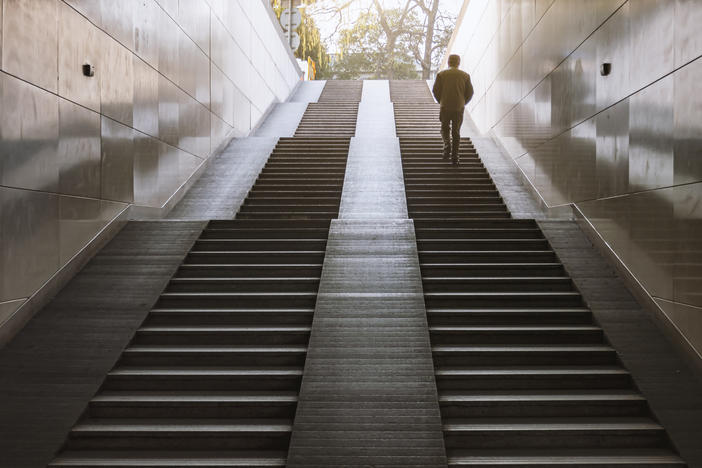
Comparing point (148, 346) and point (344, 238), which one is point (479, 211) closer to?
point (344, 238)

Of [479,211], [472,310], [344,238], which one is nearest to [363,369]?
[472,310]

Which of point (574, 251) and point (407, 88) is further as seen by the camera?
point (407, 88)

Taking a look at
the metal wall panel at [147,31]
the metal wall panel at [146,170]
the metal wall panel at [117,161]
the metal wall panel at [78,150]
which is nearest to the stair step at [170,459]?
the metal wall panel at [78,150]

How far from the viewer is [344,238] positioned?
7582 mm

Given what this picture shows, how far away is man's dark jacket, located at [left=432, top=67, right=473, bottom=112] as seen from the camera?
11.1 meters

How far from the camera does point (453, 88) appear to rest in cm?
1120

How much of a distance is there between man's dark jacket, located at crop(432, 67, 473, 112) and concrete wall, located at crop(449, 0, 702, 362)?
1.09 meters

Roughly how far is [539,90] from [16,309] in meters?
7.72

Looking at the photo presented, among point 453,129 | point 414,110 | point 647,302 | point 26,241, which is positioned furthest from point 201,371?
point 414,110

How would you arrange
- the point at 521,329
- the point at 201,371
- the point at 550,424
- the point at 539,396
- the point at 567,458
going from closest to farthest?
the point at 567,458, the point at 550,424, the point at 539,396, the point at 201,371, the point at 521,329

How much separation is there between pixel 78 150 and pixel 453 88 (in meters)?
6.75

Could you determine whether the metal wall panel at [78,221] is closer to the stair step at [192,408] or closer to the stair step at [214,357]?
the stair step at [214,357]

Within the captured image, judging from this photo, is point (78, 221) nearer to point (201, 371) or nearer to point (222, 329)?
point (222, 329)

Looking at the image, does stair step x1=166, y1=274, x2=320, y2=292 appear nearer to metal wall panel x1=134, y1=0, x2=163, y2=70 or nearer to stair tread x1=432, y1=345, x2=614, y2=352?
stair tread x1=432, y1=345, x2=614, y2=352
